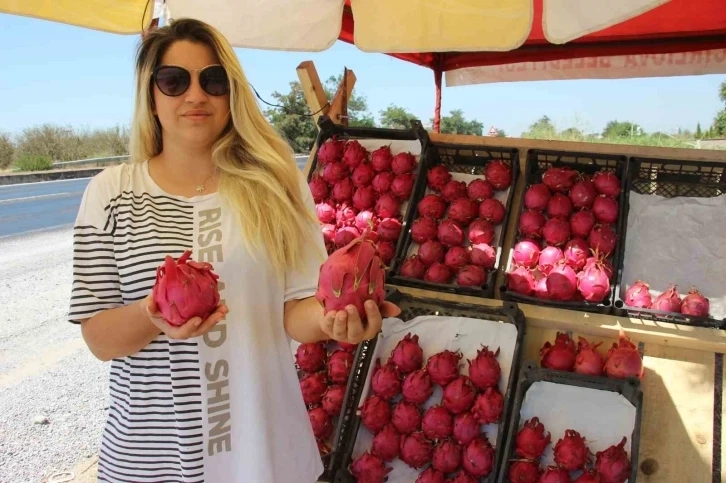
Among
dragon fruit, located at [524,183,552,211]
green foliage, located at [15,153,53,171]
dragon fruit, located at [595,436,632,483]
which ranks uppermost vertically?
green foliage, located at [15,153,53,171]

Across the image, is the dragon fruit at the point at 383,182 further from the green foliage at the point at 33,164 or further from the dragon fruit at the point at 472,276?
the green foliage at the point at 33,164

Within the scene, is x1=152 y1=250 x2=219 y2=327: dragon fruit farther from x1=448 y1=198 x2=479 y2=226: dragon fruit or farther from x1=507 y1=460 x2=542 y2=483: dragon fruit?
x1=448 y1=198 x2=479 y2=226: dragon fruit

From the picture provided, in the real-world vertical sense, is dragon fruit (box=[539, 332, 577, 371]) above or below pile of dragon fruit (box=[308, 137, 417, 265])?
below

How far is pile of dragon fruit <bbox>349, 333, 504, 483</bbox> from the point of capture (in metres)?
2.30

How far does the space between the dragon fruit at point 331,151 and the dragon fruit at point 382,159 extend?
10.1 inches

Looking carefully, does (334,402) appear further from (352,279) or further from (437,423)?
(352,279)

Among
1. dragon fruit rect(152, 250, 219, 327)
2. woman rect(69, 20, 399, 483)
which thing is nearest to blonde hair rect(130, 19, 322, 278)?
woman rect(69, 20, 399, 483)

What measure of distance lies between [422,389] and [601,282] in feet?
3.15

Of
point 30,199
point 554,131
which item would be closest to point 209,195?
point 30,199

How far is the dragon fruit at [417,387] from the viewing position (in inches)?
96.2

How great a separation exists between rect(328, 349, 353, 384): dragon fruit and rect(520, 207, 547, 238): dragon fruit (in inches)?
44.3

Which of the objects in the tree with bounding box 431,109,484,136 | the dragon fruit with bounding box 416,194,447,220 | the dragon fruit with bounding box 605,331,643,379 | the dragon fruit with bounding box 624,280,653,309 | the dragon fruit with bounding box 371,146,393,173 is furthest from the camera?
the tree with bounding box 431,109,484,136

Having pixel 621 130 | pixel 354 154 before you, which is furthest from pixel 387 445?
pixel 621 130

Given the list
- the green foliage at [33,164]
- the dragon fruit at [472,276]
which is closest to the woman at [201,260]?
the dragon fruit at [472,276]
